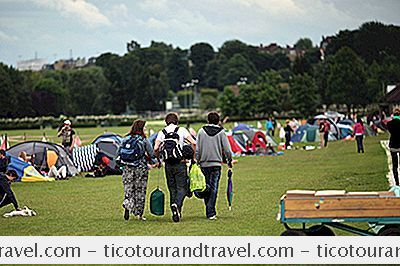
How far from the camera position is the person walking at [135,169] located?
13.8 metres

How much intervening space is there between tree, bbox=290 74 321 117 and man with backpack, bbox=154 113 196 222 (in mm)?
88259

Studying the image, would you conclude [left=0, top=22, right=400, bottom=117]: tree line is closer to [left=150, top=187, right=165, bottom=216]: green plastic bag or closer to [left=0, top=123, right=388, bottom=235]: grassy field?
[left=0, top=123, right=388, bottom=235]: grassy field

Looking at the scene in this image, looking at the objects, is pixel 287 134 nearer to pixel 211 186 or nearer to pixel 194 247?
pixel 211 186

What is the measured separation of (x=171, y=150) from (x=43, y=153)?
1279 cm

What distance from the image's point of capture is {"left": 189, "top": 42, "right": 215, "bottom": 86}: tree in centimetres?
15850

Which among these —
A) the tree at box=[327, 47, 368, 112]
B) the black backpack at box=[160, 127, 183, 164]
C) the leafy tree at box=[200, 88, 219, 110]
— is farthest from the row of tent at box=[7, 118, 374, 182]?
the leafy tree at box=[200, 88, 219, 110]

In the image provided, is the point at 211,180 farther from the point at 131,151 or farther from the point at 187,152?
the point at 131,151

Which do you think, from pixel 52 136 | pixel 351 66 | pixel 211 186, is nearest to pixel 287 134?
pixel 52 136

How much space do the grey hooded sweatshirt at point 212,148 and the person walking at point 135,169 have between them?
787 millimetres

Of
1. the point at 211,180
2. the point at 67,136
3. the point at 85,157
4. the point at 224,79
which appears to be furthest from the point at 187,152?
the point at 224,79

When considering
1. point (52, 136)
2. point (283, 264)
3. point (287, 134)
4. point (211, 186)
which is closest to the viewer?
point (283, 264)

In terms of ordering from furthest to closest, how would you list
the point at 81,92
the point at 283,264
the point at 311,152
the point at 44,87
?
the point at 81,92
the point at 44,87
the point at 311,152
the point at 283,264

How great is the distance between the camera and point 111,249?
10469 millimetres

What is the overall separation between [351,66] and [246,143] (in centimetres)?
5313
